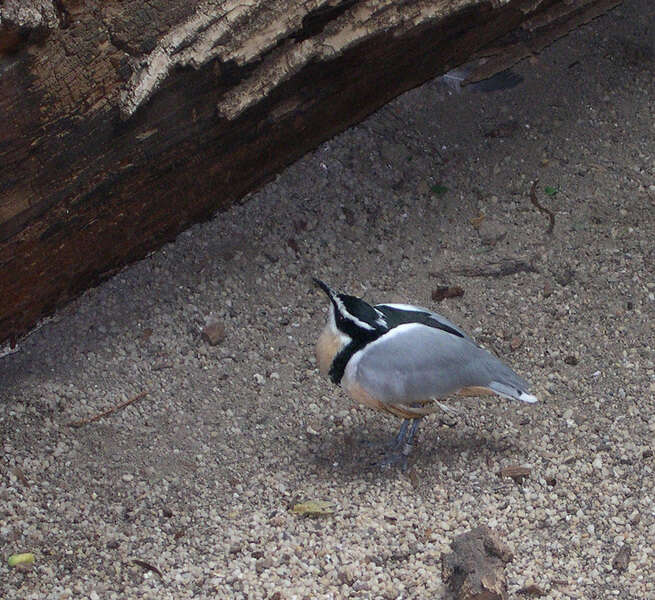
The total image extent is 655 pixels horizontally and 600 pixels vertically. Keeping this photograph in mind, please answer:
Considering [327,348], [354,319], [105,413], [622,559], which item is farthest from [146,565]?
[622,559]

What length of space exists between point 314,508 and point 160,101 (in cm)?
148


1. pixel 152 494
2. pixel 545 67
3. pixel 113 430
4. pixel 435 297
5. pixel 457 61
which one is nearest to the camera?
pixel 152 494

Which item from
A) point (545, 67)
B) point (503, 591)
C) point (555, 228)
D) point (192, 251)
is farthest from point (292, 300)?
point (545, 67)

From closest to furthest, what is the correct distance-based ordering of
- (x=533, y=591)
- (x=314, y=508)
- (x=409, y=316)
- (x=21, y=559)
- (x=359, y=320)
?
(x=533, y=591), (x=21, y=559), (x=314, y=508), (x=359, y=320), (x=409, y=316)

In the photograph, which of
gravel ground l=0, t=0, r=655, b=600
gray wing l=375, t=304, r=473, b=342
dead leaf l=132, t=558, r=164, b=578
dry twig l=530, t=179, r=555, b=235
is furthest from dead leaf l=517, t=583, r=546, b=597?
dry twig l=530, t=179, r=555, b=235

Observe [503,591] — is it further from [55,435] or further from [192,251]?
[192,251]

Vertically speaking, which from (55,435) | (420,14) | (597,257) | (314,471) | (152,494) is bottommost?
(597,257)

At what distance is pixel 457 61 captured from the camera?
4234 millimetres

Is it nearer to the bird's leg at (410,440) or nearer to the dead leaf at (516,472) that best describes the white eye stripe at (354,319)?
the bird's leg at (410,440)

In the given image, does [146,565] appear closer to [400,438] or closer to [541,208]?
[400,438]

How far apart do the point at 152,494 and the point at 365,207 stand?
5.88 ft

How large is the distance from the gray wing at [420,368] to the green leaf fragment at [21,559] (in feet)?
3.90

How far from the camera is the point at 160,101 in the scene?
3156 millimetres

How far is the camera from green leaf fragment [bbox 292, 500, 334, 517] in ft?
10.1
